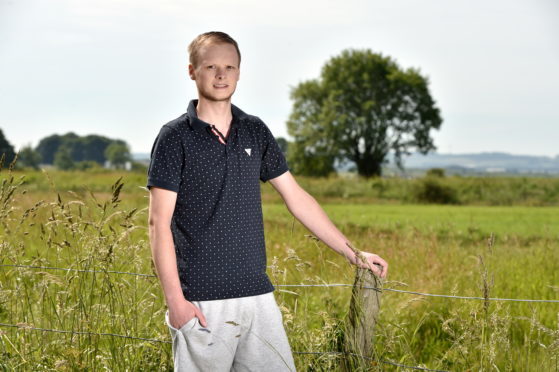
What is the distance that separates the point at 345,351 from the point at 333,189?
23134 millimetres

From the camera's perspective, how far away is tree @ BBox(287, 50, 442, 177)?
42.6 meters

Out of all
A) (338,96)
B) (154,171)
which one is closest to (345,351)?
(154,171)

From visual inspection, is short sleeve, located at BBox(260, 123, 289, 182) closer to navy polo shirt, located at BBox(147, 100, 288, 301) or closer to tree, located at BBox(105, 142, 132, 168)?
navy polo shirt, located at BBox(147, 100, 288, 301)

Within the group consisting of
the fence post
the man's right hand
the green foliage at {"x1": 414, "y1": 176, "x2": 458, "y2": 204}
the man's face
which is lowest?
the green foliage at {"x1": 414, "y1": 176, "x2": 458, "y2": 204}

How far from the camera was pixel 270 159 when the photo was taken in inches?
118

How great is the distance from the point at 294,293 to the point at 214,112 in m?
1.09

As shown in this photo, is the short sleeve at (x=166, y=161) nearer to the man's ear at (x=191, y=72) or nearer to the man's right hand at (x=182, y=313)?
the man's ear at (x=191, y=72)

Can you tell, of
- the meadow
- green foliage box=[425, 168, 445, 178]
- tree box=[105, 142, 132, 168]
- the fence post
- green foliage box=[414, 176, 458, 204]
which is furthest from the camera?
tree box=[105, 142, 132, 168]

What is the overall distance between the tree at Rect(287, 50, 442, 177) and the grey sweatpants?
38.9 metres

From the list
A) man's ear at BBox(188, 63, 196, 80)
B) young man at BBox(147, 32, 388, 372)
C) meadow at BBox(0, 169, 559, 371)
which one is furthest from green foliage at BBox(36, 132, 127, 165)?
young man at BBox(147, 32, 388, 372)

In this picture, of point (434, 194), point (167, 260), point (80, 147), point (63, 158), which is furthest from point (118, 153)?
point (167, 260)

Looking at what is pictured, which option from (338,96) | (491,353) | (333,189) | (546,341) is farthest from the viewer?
(338,96)

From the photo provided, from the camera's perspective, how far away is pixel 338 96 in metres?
43.8

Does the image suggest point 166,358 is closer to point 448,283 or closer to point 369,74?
point 448,283
